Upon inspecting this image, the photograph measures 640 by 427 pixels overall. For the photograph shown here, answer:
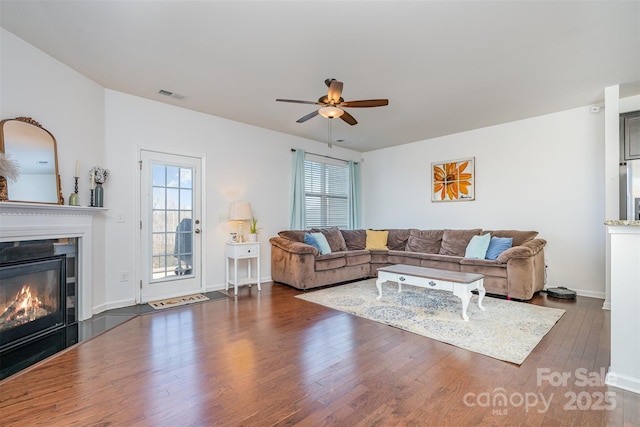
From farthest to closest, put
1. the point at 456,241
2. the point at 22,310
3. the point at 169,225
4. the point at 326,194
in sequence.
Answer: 1. the point at 326,194
2. the point at 456,241
3. the point at 169,225
4. the point at 22,310

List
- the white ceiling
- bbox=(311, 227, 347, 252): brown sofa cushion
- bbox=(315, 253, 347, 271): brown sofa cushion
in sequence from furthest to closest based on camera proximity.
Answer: bbox=(311, 227, 347, 252): brown sofa cushion < bbox=(315, 253, 347, 271): brown sofa cushion < the white ceiling

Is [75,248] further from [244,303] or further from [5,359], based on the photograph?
[244,303]

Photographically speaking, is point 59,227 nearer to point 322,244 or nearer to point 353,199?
point 322,244

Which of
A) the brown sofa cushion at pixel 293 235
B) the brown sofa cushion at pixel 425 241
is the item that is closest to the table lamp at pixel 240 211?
the brown sofa cushion at pixel 293 235

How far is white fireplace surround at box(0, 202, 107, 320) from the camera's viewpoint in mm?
2539

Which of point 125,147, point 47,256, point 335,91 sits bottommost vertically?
point 47,256

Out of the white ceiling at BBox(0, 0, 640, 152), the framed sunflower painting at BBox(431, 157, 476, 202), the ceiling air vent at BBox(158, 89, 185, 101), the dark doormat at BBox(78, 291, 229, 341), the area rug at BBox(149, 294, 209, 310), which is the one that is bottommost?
the area rug at BBox(149, 294, 209, 310)

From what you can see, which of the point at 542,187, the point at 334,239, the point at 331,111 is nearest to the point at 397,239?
the point at 334,239

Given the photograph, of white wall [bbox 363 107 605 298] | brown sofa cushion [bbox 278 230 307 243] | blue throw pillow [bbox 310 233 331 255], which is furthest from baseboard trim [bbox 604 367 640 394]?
brown sofa cushion [bbox 278 230 307 243]

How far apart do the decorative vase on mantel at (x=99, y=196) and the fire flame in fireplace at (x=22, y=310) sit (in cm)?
111

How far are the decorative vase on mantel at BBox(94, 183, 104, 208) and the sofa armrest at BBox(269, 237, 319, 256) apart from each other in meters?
2.54

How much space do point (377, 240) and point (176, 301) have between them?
12.4 ft

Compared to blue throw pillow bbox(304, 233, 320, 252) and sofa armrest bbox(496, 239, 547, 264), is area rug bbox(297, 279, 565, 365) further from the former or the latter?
blue throw pillow bbox(304, 233, 320, 252)

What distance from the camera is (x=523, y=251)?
13.3 feet
